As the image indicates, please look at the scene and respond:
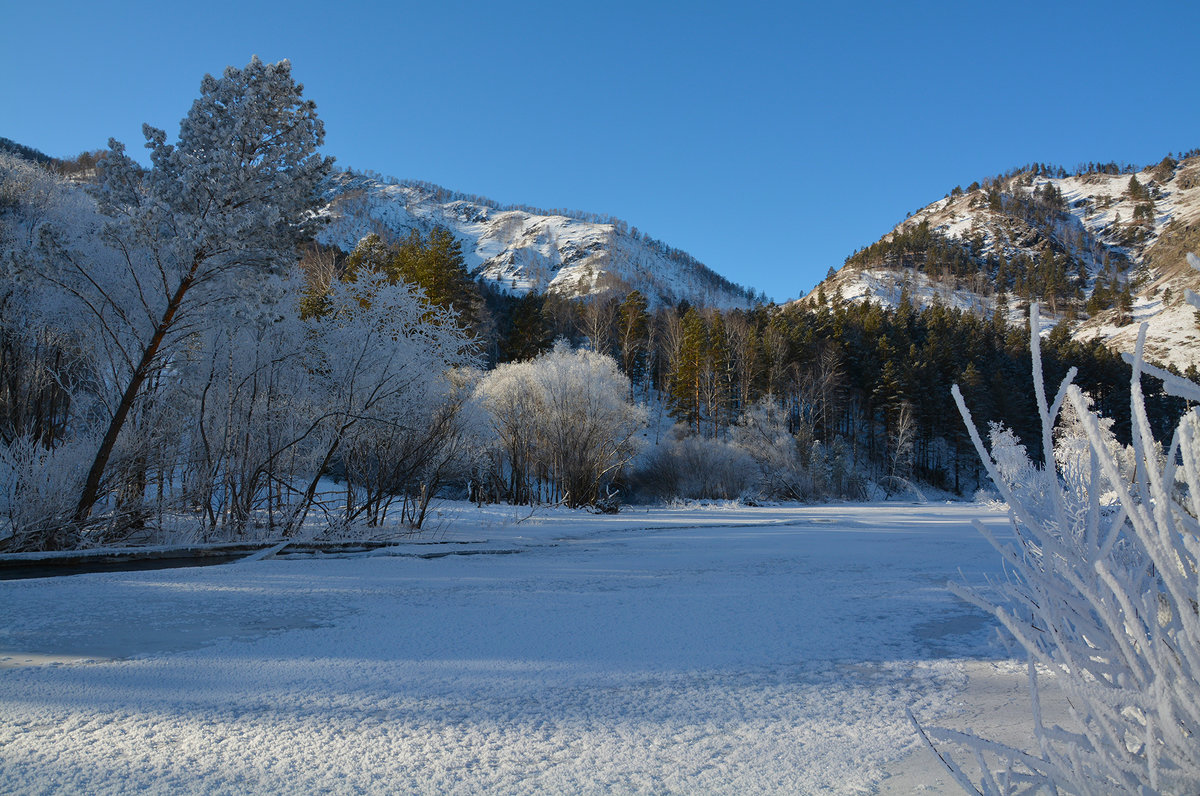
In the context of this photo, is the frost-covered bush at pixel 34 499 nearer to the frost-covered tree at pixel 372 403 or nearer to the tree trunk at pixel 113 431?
the tree trunk at pixel 113 431

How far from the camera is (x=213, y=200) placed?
974 cm

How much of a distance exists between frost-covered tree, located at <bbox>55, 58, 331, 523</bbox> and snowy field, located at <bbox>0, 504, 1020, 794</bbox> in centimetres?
442

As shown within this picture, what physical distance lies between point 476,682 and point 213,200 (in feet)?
28.7

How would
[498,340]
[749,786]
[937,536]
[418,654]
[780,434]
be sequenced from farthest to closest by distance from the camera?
[498,340], [780,434], [937,536], [418,654], [749,786]

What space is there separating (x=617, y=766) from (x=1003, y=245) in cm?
15085

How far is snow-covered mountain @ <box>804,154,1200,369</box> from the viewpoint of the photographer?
100 m

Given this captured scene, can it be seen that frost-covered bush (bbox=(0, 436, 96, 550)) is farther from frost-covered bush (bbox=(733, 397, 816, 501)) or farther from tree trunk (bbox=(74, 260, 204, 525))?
frost-covered bush (bbox=(733, 397, 816, 501))

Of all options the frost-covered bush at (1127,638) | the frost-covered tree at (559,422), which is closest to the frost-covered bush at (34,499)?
the frost-covered bush at (1127,638)

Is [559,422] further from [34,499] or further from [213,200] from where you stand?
[34,499]

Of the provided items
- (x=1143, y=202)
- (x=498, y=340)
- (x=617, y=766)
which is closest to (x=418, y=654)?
(x=617, y=766)

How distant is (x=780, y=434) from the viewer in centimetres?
3919

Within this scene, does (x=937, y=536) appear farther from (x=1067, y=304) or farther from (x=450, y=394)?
(x=1067, y=304)

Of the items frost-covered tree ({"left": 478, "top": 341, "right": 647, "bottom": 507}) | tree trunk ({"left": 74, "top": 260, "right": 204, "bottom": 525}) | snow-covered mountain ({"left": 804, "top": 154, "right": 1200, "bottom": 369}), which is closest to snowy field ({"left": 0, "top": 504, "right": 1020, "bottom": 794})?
tree trunk ({"left": 74, "top": 260, "right": 204, "bottom": 525})

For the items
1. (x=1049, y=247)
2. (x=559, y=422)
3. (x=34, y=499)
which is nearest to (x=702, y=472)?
(x=559, y=422)
